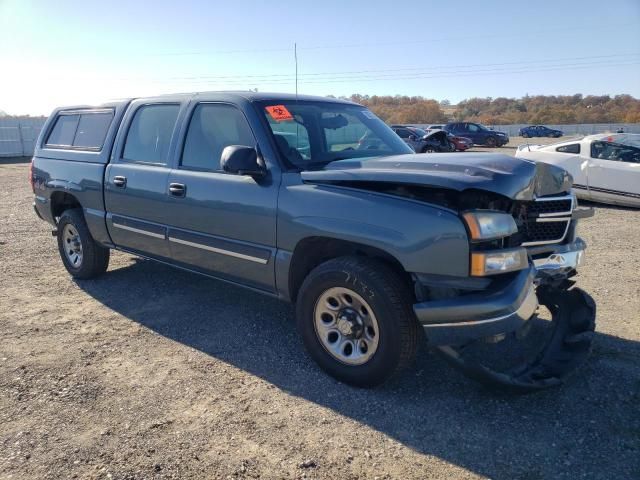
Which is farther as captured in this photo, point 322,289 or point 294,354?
point 294,354

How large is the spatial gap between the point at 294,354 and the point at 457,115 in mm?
85490

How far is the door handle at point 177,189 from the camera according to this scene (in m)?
4.25

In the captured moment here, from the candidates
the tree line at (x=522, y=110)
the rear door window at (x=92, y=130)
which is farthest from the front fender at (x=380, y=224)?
the tree line at (x=522, y=110)

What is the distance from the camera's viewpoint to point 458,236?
9.49ft

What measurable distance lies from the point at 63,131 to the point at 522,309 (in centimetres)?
525

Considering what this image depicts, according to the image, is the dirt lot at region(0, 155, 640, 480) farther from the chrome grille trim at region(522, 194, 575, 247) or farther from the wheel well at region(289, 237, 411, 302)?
the chrome grille trim at region(522, 194, 575, 247)

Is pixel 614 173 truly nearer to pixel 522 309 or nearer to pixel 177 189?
pixel 522 309

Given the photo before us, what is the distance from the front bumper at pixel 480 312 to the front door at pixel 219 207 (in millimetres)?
1294

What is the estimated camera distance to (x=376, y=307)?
10.4 ft

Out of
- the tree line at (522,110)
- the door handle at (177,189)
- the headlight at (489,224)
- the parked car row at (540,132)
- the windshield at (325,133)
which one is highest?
→ the tree line at (522,110)

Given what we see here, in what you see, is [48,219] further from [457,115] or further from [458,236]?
[457,115]

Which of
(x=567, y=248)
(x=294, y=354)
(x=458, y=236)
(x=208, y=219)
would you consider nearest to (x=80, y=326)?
(x=208, y=219)

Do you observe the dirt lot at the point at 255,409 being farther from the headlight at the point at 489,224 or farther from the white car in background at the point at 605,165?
the white car in background at the point at 605,165

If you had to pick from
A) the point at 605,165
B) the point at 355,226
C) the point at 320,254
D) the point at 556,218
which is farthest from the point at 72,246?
the point at 605,165
